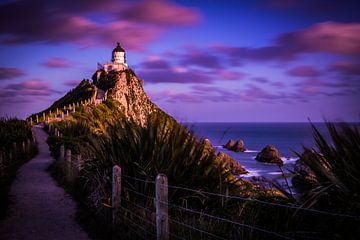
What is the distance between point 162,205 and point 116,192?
2017 millimetres

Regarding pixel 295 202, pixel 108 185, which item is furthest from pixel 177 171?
pixel 295 202

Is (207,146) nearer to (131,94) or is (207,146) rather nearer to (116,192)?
(116,192)

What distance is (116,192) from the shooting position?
699 centimetres

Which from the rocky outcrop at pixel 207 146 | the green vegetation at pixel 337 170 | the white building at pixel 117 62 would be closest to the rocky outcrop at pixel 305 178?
the green vegetation at pixel 337 170

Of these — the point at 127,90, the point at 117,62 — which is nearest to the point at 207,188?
the point at 127,90

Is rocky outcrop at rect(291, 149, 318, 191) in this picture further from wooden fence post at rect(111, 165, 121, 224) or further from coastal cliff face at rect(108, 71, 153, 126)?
coastal cliff face at rect(108, 71, 153, 126)

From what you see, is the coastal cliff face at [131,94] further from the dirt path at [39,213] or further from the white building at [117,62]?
the dirt path at [39,213]

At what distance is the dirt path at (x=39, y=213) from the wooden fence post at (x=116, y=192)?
0.75 m

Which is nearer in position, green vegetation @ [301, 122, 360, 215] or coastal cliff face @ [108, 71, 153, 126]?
green vegetation @ [301, 122, 360, 215]

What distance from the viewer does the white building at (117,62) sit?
3856 inches

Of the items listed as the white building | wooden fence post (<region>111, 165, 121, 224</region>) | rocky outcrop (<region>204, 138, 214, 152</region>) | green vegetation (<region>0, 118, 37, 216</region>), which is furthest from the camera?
the white building

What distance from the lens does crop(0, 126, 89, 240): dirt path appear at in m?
7.34

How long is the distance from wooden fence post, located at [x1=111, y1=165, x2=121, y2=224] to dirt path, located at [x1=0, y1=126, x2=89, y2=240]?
753 millimetres

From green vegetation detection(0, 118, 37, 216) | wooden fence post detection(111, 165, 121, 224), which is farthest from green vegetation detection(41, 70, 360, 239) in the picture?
green vegetation detection(0, 118, 37, 216)
